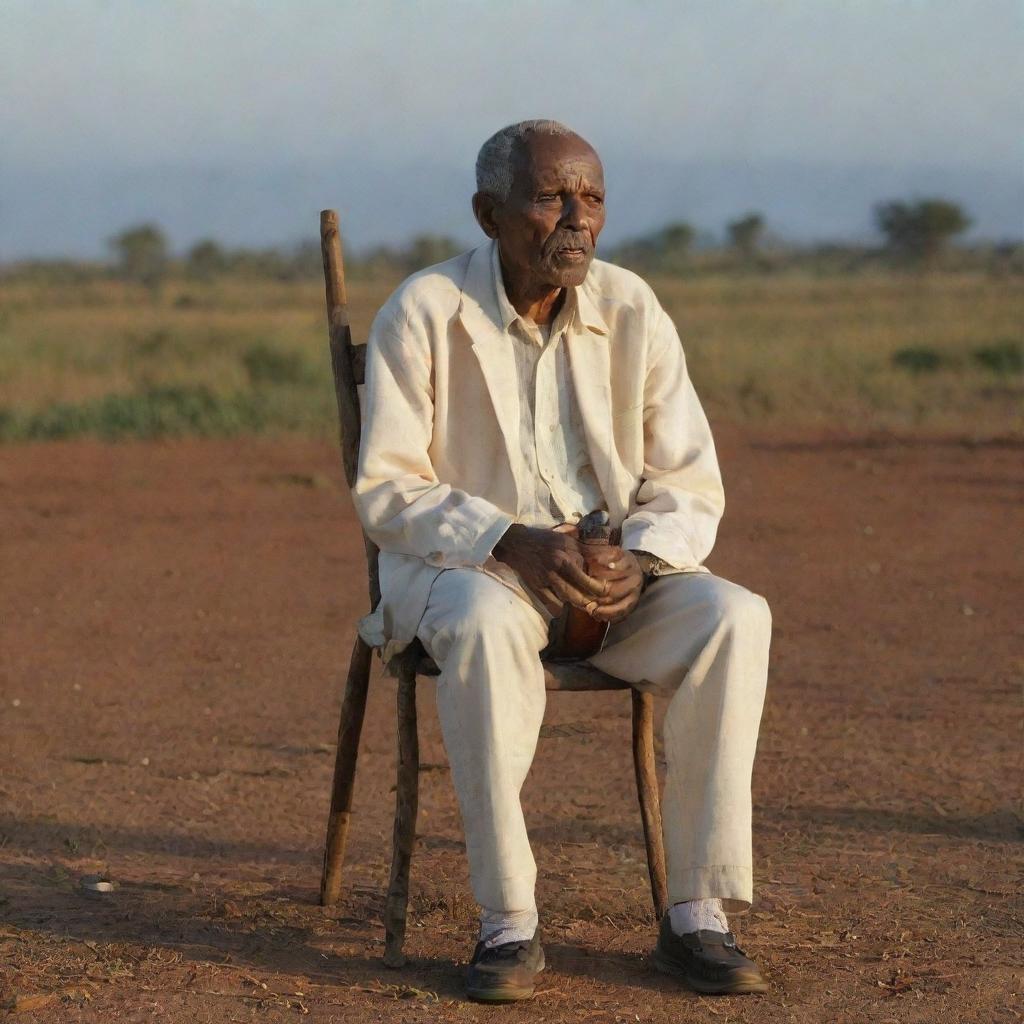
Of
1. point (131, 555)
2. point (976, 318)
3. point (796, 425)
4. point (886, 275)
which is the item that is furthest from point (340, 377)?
point (886, 275)

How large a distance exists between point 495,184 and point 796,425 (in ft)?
35.7

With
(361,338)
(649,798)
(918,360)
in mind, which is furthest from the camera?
(361,338)

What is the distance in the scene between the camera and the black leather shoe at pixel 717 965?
10.2 ft

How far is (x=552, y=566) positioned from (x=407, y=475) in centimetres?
37

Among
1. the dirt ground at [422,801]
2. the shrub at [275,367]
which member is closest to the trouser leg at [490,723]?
the dirt ground at [422,801]

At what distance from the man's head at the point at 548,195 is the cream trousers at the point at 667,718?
665 millimetres

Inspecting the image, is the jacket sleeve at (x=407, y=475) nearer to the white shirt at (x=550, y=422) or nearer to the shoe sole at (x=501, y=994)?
the white shirt at (x=550, y=422)

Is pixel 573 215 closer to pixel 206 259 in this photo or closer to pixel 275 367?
pixel 275 367

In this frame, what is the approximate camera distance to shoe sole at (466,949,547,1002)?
120 inches

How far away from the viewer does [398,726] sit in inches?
130

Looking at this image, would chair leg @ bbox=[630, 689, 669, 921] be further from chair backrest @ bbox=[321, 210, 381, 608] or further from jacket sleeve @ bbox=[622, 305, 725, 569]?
chair backrest @ bbox=[321, 210, 381, 608]

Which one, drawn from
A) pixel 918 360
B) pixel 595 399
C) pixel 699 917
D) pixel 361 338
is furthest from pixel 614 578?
pixel 361 338

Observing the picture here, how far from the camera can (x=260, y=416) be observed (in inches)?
563

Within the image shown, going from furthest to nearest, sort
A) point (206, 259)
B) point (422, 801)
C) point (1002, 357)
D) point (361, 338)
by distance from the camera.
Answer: point (206, 259), point (361, 338), point (1002, 357), point (422, 801)
